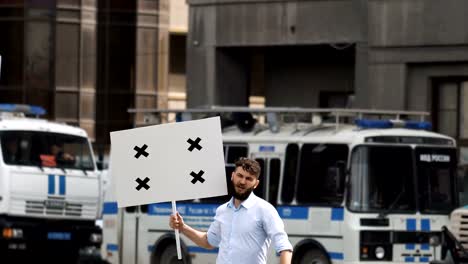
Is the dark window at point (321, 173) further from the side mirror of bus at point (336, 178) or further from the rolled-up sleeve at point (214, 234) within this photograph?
the rolled-up sleeve at point (214, 234)

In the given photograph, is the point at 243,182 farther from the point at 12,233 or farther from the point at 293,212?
the point at 12,233

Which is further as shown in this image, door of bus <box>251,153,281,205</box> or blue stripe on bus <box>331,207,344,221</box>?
door of bus <box>251,153,281,205</box>

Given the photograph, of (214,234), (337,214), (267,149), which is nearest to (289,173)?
(267,149)

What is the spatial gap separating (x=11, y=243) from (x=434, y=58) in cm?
861

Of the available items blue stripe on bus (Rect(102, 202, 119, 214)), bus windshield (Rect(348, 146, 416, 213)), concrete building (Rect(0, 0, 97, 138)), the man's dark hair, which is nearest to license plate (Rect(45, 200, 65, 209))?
blue stripe on bus (Rect(102, 202, 119, 214))

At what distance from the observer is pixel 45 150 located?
23562mm

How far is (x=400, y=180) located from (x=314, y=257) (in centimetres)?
163

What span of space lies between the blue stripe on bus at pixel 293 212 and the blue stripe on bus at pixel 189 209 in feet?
3.97

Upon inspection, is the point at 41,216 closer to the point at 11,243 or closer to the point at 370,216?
the point at 11,243

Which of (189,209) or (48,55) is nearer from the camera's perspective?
(189,209)

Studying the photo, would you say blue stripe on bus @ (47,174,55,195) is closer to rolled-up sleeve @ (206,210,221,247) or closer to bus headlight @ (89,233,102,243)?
bus headlight @ (89,233,102,243)

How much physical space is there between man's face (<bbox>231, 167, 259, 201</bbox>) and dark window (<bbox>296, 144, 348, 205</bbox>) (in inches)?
375

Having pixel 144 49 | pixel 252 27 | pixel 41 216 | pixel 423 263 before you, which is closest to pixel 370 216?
pixel 423 263

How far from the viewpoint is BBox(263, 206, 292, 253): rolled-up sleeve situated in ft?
30.1
